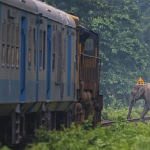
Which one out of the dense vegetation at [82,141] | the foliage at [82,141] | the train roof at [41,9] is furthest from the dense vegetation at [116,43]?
the foliage at [82,141]

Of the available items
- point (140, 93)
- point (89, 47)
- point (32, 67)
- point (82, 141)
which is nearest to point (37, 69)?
point (32, 67)

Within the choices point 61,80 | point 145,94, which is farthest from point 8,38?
point 145,94

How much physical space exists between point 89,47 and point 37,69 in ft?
27.9

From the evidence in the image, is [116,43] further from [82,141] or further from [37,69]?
[82,141]

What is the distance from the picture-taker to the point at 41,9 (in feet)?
52.5

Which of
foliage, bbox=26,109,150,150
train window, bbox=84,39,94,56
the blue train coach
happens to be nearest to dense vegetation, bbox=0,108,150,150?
foliage, bbox=26,109,150,150

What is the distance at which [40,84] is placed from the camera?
15.6 metres

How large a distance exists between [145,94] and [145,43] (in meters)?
20.2

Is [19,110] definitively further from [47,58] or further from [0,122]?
[47,58]

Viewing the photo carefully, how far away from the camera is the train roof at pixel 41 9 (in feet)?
46.2

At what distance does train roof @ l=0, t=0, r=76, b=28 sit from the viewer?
46.2 ft

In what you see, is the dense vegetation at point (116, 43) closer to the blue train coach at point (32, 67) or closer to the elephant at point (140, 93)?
the elephant at point (140, 93)

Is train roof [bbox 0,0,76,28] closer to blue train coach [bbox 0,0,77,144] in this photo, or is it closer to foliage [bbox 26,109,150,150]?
blue train coach [bbox 0,0,77,144]

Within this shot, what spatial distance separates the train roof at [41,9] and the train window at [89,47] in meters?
3.68
